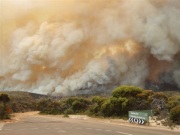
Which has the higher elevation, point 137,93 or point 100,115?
point 137,93

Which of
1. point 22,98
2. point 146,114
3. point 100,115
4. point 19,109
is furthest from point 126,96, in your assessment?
point 22,98

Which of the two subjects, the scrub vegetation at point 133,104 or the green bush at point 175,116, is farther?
the scrub vegetation at point 133,104

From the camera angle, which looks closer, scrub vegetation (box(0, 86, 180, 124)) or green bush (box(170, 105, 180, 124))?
green bush (box(170, 105, 180, 124))

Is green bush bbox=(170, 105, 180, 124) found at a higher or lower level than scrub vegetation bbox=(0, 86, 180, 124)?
lower

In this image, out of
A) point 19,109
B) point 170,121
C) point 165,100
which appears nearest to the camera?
point 170,121

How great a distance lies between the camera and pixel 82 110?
187 ft

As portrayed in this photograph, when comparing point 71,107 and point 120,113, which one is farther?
point 71,107

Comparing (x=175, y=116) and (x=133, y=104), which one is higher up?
(x=133, y=104)

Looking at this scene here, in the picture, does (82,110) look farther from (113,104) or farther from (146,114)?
(146,114)

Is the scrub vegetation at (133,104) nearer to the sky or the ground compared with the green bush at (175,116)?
nearer to the sky

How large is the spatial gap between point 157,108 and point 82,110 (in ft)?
69.1

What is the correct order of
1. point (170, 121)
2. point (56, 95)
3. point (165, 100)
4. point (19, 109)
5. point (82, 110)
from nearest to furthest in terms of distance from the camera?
point (170, 121)
point (165, 100)
point (82, 110)
point (19, 109)
point (56, 95)

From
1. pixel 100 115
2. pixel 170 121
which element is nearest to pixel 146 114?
pixel 170 121

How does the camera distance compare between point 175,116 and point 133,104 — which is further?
point 133,104
